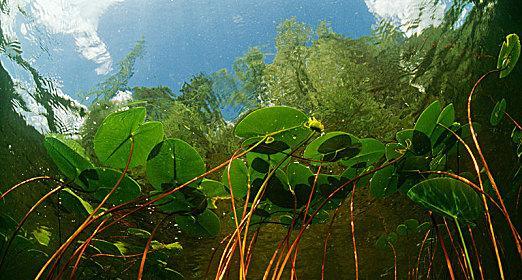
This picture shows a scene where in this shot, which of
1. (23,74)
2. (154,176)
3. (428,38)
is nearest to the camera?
(154,176)

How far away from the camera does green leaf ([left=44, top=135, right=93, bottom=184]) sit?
18.6 inches

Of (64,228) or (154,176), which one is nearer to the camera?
(154,176)

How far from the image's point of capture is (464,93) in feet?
5.90

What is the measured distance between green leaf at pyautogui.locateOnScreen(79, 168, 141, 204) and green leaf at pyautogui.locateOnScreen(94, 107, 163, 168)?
0.07 ft

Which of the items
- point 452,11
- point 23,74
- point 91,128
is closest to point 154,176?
point 91,128

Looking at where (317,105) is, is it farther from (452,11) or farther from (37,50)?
(37,50)

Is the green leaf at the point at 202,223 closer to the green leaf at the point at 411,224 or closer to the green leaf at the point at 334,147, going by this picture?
the green leaf at the point at 334,147

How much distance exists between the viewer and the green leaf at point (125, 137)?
470 mm

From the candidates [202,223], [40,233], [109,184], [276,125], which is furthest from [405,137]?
[40,233]

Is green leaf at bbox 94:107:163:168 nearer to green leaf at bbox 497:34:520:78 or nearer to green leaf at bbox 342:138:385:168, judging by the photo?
green leaf at bbox 342:138:385:168

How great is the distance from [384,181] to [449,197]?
0.22 metres

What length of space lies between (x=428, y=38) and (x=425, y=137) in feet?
4.49

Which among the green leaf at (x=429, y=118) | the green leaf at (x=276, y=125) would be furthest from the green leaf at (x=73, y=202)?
the green leaf at (x=429, y=118)

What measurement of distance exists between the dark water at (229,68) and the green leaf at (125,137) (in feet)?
3.13
